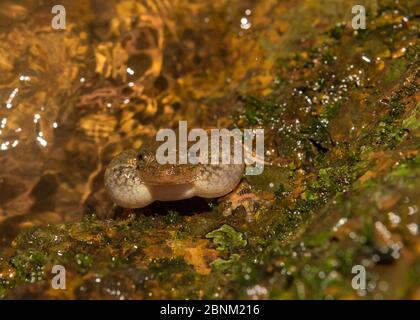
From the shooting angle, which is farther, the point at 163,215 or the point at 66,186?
the point at 66,186

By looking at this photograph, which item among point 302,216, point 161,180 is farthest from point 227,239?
point 161,180

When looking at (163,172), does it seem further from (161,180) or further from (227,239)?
(227,239)

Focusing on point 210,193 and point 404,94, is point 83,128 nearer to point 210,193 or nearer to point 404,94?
point 210,193

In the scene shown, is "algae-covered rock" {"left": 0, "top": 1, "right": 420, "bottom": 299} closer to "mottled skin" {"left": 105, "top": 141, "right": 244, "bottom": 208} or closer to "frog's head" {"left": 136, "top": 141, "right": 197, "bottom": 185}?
"mottled skin" {"left": 105, "top": 141, "right": 244, "bottom": 208}

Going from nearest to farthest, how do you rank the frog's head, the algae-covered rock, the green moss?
the algae-covered rock < the green moss < the frog's head

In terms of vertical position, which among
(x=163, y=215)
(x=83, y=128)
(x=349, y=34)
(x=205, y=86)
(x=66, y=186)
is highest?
(x=349, y=34)

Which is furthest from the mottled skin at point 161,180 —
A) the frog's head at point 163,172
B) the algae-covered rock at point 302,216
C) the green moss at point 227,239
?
the green moss at point 227,239

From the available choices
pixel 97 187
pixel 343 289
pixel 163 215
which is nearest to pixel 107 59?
pixel 97 187

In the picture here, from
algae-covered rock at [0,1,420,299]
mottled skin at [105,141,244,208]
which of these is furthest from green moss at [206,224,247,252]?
mottled skin at [105,141,244,208]
